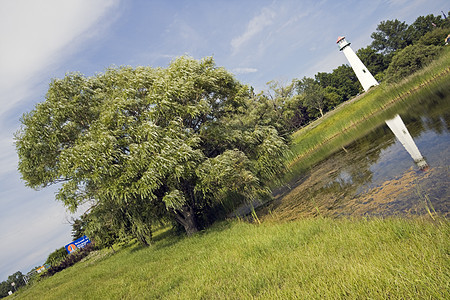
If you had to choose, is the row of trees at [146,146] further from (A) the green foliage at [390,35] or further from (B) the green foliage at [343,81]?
(A) the green foliage at [390,35]

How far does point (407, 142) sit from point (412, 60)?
112ft

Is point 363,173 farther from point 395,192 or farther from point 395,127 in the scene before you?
point 395,127

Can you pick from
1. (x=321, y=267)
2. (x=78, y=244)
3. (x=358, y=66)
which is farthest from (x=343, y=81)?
(x=321, y=267)

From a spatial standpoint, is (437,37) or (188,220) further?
(437,37)

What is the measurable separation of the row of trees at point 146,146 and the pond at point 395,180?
4.12 m

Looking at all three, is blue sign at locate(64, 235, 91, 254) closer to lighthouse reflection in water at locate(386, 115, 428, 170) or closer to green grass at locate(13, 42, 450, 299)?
green grass at locate(13, 42, 450, 299)

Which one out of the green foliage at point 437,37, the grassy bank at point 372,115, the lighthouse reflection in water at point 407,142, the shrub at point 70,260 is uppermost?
the green foliage at point 437,37

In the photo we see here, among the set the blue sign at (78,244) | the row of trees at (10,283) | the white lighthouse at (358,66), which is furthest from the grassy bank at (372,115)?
the row of trees at (10,283)

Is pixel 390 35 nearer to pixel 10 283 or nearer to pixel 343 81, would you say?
pixel 343 81

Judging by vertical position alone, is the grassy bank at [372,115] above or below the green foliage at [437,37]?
Result: below

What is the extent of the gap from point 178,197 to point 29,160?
380 inches

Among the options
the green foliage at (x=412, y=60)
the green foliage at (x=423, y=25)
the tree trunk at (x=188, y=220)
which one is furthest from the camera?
the green foliage at (x=423, y=25)

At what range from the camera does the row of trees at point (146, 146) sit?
13.2 metres

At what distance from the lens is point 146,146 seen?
1305cm
